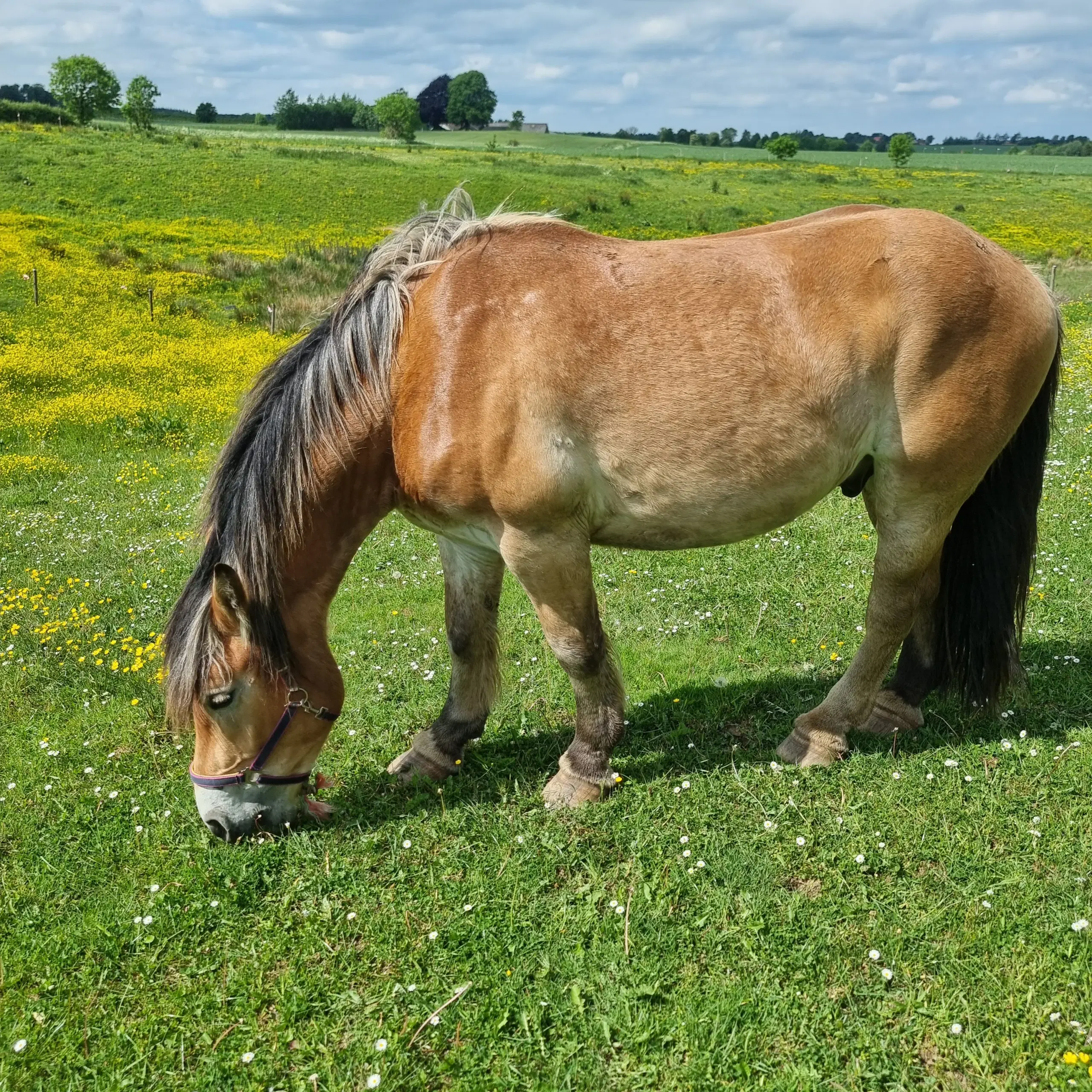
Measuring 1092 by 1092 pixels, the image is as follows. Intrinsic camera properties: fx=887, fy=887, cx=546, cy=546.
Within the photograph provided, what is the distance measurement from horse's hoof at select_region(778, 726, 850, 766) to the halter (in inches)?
93.9

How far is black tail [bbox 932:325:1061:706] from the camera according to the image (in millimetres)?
4535

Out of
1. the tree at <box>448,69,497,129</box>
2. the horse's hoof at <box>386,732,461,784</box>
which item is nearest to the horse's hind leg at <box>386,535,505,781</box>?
the horse's hoof at <box>386,732,461,784</box>

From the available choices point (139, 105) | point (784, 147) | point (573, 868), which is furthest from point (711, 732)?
point (784, 147)

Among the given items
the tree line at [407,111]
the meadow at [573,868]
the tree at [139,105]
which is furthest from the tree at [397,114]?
the meadow at [573,868]

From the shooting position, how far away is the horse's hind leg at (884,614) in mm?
4219

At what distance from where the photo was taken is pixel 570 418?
375 centimetres

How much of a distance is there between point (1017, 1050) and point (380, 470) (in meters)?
3.24

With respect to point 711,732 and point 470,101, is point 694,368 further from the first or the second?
point 470,101

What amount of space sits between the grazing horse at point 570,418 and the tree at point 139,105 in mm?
63253

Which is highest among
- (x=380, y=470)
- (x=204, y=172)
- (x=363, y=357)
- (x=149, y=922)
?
(x=204, y=172)

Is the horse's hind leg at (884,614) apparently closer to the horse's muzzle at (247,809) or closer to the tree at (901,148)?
the horse's muzzle at (247,809)

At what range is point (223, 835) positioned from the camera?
159 inches

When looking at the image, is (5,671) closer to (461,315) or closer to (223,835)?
(223,835)

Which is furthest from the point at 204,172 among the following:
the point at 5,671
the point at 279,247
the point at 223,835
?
the point at 223,835
